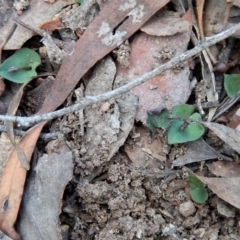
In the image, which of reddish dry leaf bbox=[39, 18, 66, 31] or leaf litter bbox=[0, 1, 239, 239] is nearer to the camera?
leaf litter bbox=[0, 1, 239, 239]

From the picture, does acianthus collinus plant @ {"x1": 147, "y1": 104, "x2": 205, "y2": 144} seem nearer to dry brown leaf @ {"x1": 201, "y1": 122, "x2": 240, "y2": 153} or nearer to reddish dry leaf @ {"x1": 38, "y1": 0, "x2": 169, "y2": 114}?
dry brown leaf @ {"x1": 201, "y1": 122, "x2": 240, "y2": 153}

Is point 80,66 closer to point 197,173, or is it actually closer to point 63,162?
point 63,162

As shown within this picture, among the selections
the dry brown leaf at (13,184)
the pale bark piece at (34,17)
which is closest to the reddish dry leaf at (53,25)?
the pale bark piece at (34,17)

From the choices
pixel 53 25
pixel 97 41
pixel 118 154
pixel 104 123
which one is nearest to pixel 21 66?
pixel 53 25

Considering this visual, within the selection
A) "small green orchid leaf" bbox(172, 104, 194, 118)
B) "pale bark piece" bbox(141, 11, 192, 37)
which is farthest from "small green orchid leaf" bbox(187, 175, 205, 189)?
"pale bark piece" bbox(141, 11, 192, 37)

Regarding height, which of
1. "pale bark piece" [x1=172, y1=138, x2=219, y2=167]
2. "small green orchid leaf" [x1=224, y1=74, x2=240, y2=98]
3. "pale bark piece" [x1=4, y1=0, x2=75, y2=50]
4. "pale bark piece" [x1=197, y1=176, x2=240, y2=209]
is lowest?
"pale bark piece" [x1=197, y1=176, x2=240, y2=209]

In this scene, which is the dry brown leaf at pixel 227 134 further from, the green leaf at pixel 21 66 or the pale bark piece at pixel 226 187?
the green leaf at pixel 21 66
